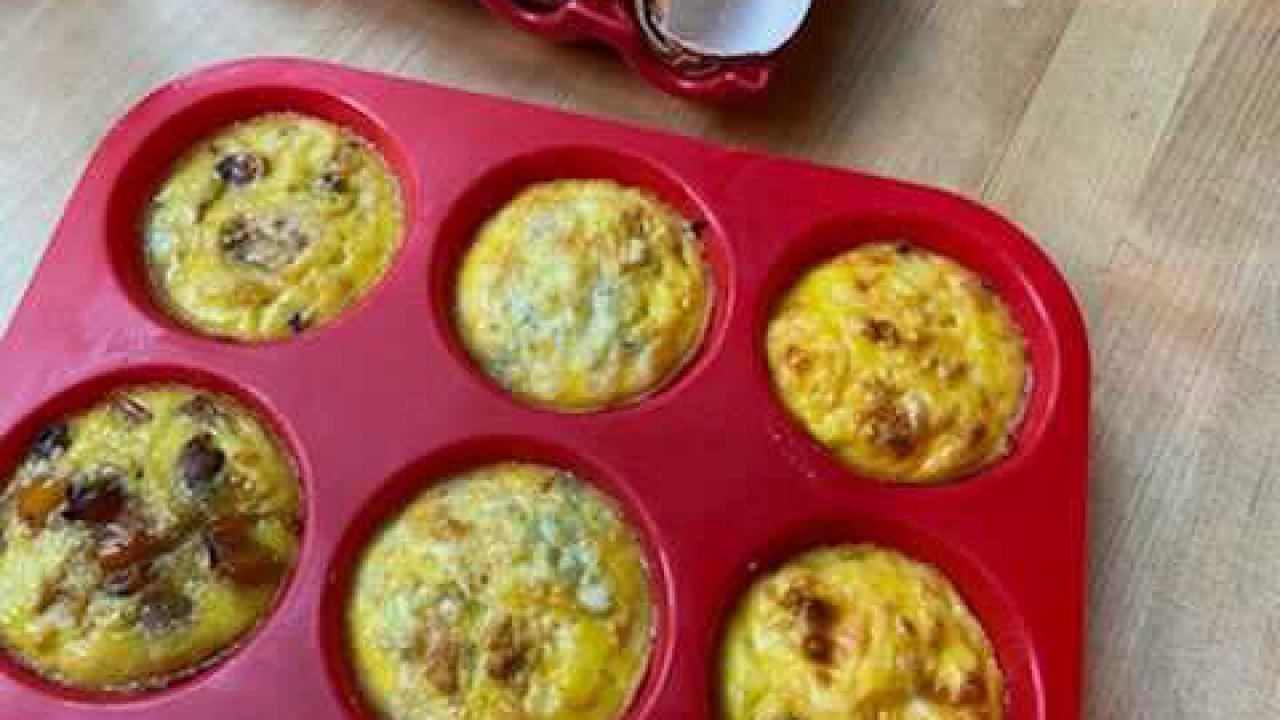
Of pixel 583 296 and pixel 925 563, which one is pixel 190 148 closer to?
pixel 583 296

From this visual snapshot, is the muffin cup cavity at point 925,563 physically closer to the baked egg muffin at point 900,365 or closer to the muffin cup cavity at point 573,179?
the baked egg muffin at point 900,365

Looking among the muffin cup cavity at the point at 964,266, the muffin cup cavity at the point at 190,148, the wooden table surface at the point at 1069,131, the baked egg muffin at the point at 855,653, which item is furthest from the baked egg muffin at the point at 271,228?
the baked egg muffin at the point at 855,653

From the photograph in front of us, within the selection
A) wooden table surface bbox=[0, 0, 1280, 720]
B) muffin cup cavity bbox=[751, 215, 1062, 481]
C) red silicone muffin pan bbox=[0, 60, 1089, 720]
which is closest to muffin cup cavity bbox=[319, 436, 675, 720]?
red silicone muffin pan bbox=[0, 60, 1089, 720]

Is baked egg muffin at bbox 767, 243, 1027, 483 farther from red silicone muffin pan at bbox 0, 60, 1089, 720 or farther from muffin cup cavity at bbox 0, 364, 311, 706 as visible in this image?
muffin cup cavity at bbox 0, 364, 311, 706

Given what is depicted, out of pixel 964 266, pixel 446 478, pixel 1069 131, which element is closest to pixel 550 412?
pixel 446 478

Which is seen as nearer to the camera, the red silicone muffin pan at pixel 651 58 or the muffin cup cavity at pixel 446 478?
the muffin cup cavity at pixel 446 478

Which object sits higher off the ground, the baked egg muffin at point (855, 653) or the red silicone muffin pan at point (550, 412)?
the red silicone muffin pan at point (550, 412)

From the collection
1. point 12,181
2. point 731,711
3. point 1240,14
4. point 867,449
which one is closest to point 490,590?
point 731,711

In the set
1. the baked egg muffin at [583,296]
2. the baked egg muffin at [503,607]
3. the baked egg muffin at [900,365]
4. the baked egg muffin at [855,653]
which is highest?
the baked egg muffin at [583,296]
